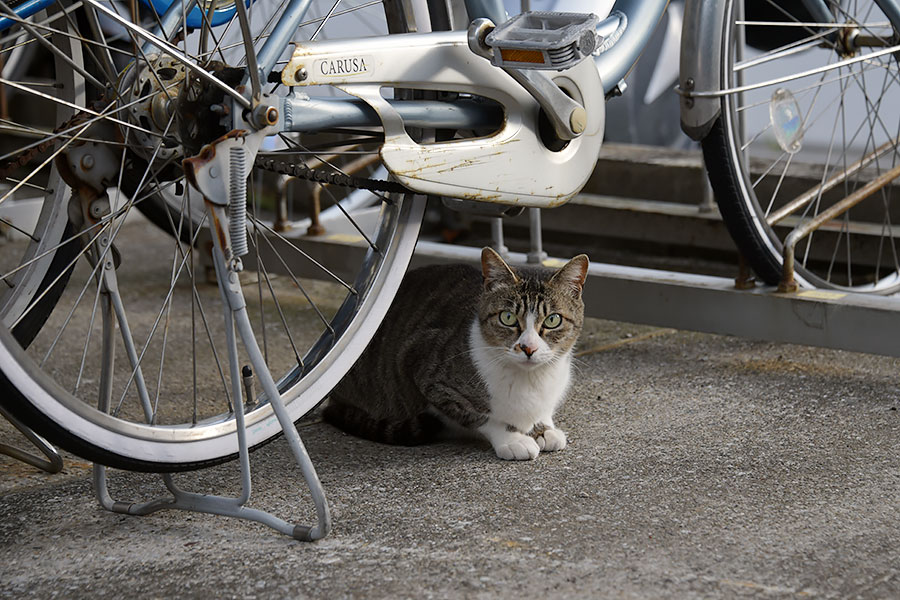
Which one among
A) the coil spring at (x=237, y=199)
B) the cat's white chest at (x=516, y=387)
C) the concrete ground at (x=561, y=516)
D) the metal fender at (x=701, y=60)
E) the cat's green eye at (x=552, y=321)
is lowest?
the concrete ground at (x=561, y=516)

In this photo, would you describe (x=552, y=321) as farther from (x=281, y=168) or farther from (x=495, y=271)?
(x=281, y=168)

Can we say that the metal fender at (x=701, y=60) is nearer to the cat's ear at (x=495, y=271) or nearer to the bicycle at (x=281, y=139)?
the bicycle at (x=281, y=139)

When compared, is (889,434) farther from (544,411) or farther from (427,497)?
(427,497)

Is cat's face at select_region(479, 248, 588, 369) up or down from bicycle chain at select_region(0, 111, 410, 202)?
down

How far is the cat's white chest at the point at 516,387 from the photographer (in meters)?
2.32

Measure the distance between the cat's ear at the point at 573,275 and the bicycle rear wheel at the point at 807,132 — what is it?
55 cm

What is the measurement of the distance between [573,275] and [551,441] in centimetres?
34

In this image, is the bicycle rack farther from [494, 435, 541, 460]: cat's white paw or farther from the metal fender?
the metal fender

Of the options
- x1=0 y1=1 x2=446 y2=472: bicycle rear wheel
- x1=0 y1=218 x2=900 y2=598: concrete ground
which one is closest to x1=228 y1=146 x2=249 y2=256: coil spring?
x1=0 y1=1 x2=446 y2=472: bicycle rear wheel

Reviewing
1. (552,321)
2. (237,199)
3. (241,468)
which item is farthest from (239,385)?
(552,321)

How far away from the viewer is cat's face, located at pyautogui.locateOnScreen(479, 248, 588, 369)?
7.49ft

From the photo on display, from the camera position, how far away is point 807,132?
3473 millimetres

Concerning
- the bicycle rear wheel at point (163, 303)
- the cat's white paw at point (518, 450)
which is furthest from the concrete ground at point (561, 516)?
the bicycle rear wheel at point (163, 303)

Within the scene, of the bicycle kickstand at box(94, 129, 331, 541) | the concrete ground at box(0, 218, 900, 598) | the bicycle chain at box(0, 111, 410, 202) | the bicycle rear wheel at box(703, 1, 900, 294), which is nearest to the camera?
the concrete ground at box(0, 218, 900, 598)
